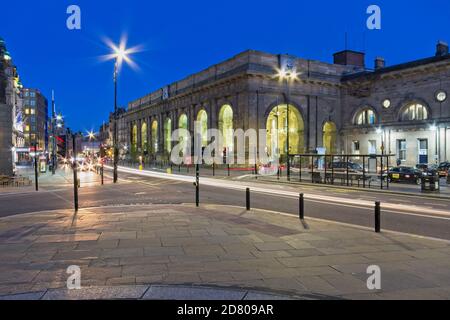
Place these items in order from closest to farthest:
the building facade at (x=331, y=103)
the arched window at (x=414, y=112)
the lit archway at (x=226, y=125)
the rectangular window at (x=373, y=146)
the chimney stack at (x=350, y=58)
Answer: the building facade at (x=331, y=103) → the arched window at (x=414, y=112) → the rectangular window at (x=373, y=146) → the lit archway at (x=226, y=125) → the chimney stack at (x=350, y=58)

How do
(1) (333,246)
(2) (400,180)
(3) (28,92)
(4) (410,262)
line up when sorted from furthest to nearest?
(3) (28,92)
(2) (400,180)
(1) (333,246)
(4) (410,262)

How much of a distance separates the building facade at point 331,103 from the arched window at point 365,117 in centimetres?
16

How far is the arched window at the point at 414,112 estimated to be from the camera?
55.0 metres

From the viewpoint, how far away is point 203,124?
7875cm

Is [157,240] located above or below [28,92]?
below

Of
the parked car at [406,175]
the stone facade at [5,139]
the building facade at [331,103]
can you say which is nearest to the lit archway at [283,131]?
the building facade at [331,103]

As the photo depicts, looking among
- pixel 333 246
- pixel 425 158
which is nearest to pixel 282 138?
pixel 425 158

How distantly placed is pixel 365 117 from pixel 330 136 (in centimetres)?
742

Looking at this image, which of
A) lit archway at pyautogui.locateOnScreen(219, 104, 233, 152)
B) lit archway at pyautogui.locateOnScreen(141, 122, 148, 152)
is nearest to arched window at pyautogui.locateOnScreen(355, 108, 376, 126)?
lit archway at pyautogui.locateOnScreen(219, 104, 233, 152)

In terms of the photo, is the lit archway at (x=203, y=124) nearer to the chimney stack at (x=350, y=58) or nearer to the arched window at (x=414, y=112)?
the chimney stack at (x=350, y=58)

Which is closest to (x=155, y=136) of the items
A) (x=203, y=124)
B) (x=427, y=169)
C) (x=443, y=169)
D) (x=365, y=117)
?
(x=203, y=124)

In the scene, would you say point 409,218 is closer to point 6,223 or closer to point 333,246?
point 333,246
